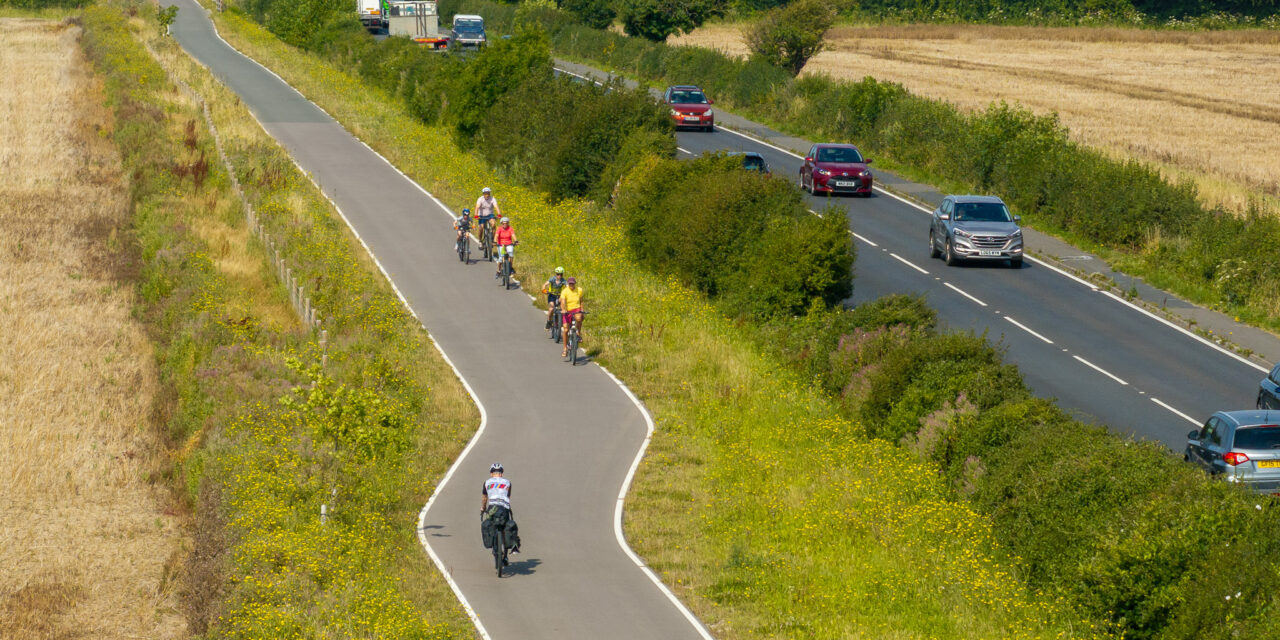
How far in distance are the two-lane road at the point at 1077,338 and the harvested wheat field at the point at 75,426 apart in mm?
15020

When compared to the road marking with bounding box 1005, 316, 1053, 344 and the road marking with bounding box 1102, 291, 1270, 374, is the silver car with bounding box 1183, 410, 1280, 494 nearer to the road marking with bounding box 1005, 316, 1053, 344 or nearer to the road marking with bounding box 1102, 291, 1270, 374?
the road marking with bounding box 1102, 291, 1270, 374

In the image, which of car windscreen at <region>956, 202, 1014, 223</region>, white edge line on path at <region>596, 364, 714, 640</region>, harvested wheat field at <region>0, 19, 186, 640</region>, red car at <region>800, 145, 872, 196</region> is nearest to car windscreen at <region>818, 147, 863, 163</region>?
red car at <region>800, 145, 872, 196</region>

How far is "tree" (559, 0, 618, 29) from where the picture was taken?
298 ft

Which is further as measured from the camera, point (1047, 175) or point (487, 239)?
point (1047, 175)

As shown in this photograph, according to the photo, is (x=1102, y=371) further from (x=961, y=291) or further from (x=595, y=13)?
(x=595, y=13)

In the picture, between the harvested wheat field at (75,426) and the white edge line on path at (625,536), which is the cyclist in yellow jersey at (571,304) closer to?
the white edge line on path at (625,536)

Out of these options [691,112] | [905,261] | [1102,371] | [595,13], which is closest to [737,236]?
[905,261]

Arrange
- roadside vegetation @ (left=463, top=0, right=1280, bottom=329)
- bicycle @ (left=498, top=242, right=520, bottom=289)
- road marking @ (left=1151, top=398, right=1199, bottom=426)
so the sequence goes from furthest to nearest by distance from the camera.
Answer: roadside vegetation @ (left=463, top=0, right=1280, bottom=329) → bicycle @ (left=498, top=242, right=520, bottom=289) → road marking @ (left=1151, top=398, right=1199, bottom=426)

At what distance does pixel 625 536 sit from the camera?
65.9ft

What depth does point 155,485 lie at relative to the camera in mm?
22969

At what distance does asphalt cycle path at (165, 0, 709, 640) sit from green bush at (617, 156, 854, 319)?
2.94m

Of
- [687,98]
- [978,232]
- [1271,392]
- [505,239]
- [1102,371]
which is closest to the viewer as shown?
[1271,392]

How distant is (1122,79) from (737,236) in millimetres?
59628

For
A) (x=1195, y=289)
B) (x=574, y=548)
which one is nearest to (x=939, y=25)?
(x=1195, y=289)
